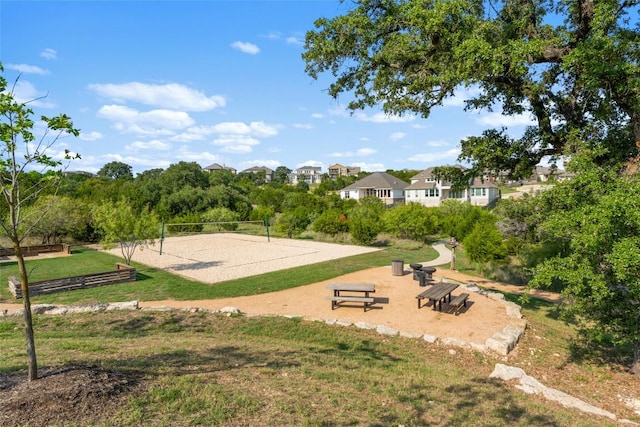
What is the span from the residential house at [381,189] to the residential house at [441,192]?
8.03ft

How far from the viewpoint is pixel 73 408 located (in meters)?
3.92

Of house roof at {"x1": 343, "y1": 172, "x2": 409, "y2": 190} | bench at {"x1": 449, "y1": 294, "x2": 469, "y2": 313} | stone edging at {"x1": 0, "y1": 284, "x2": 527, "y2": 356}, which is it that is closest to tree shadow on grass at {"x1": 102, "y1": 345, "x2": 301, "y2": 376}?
stone edging at {"x1": 0, "y1": 284, "x2": 527, "y2": 356}

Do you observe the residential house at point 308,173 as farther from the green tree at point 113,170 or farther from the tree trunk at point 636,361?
the tree trunk at point 636,361

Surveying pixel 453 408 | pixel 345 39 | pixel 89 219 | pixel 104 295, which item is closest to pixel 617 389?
pixel 453 408

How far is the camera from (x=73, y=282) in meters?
13.8

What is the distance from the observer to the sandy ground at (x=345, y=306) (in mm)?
9352

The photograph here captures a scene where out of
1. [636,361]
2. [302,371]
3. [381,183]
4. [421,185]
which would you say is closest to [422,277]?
[636,361]

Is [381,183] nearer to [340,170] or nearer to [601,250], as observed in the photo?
[601,250]

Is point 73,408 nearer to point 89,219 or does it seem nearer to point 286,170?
point 89,219

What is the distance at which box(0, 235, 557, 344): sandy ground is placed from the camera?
9.35 metres

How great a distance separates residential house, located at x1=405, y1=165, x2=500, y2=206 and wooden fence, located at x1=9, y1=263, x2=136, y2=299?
129 ft

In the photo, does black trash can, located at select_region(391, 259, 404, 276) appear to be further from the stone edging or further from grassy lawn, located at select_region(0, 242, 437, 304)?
the stone edging

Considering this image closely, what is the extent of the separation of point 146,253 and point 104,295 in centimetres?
1068

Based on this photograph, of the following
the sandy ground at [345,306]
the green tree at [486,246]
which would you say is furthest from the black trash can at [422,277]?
the green tree at [486,246]
